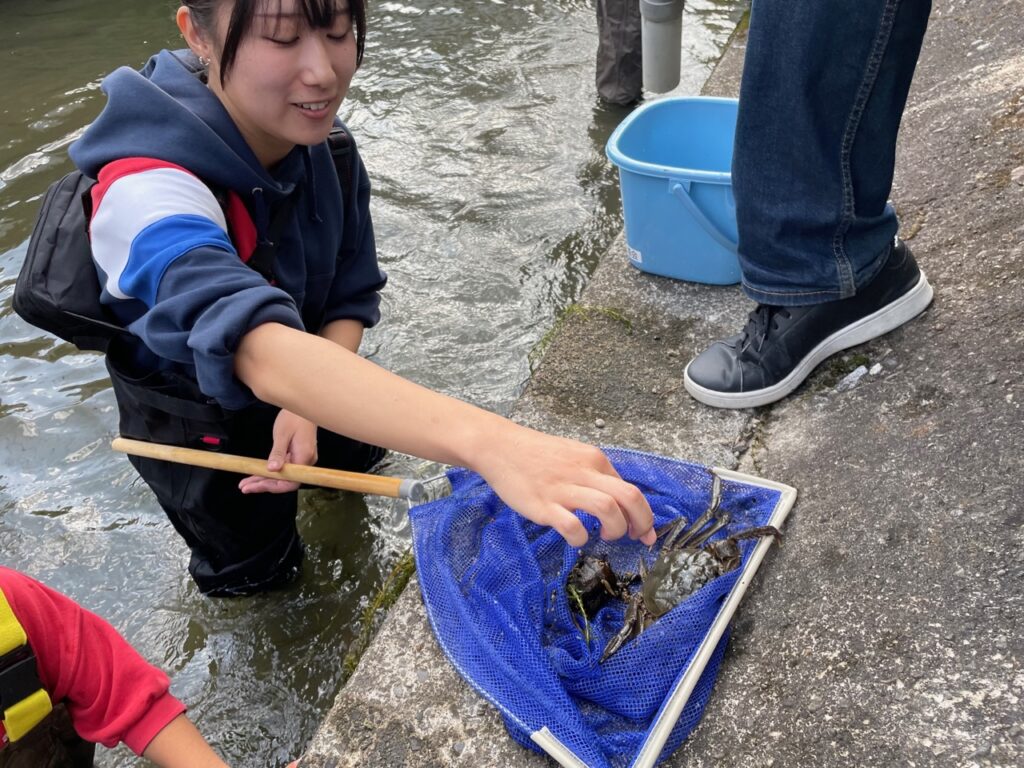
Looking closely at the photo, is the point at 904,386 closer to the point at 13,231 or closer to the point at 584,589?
the point at 584,589

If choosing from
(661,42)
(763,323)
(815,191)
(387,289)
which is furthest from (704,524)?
(661,42)

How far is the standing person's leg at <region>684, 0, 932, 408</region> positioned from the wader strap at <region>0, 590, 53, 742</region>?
191cm

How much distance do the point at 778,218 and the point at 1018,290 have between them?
0.80 meters

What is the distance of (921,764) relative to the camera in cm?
156

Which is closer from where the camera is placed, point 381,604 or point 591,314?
point 381,604

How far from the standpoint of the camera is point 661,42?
514 cm

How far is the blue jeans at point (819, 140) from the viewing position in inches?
77.9

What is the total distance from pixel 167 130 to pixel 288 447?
0.96m

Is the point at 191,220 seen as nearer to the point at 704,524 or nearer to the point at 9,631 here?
the point at 9,631

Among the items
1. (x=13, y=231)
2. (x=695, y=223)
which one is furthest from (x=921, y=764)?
(x=13, y=231)

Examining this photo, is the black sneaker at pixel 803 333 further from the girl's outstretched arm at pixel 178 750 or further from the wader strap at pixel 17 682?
the wader strap at pixel 17 682

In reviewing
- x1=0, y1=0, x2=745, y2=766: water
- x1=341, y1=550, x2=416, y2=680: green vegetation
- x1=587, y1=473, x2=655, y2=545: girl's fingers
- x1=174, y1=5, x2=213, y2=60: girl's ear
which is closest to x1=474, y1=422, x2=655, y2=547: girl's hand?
x1=587, y1=473, x2=655, y2=545: girl's fingers

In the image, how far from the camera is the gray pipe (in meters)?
4.96

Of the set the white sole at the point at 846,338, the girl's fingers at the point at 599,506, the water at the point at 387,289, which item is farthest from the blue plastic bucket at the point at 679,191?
the girl's fingers at the point at 599,506
